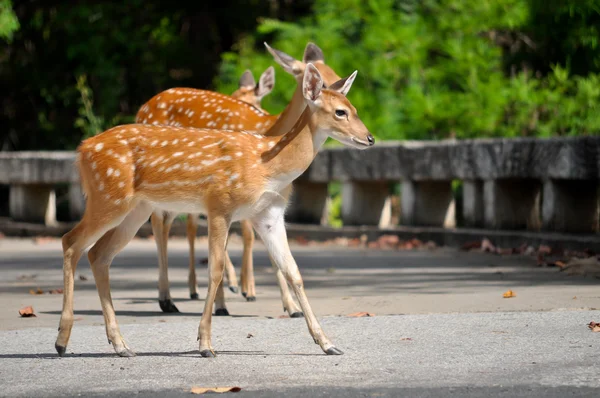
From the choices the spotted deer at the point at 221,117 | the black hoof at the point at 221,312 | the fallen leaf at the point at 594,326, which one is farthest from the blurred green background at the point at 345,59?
the fallen leaf at the point at 594,326

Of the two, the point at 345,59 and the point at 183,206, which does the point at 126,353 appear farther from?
the point at 345,59

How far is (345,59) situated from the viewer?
82.2ft

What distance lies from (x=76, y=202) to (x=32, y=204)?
932 mm

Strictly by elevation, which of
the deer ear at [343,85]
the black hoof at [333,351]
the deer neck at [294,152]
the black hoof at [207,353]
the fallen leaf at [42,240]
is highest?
the deer ear at [343,85]

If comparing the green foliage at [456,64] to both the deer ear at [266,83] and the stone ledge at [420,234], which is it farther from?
the deer ear at [266,83]

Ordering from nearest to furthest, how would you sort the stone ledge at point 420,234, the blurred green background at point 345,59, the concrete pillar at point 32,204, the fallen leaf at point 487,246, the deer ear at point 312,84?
1. the deer ear at point 312,84
2. the stone ledge at point 420,234
3. the fallen leaf at point 487,246
4. the concrete pillar at point 32,204
5. the blurred green background at point 345,59

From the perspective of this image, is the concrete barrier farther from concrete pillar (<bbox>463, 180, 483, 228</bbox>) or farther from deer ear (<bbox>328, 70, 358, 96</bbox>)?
deer ear (<bbox>328, 70, 358, 96</bbox>)

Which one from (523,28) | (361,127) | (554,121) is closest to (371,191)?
(554,121)

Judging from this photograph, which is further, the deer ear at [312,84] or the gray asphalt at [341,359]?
the deer ear at [312,84]

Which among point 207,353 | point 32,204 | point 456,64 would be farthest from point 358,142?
point 456,64

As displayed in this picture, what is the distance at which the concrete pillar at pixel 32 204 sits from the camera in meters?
20.4

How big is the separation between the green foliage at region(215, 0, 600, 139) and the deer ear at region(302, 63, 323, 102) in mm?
11525

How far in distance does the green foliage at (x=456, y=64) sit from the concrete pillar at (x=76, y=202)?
5.78 meters

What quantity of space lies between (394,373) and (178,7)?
2494cm
